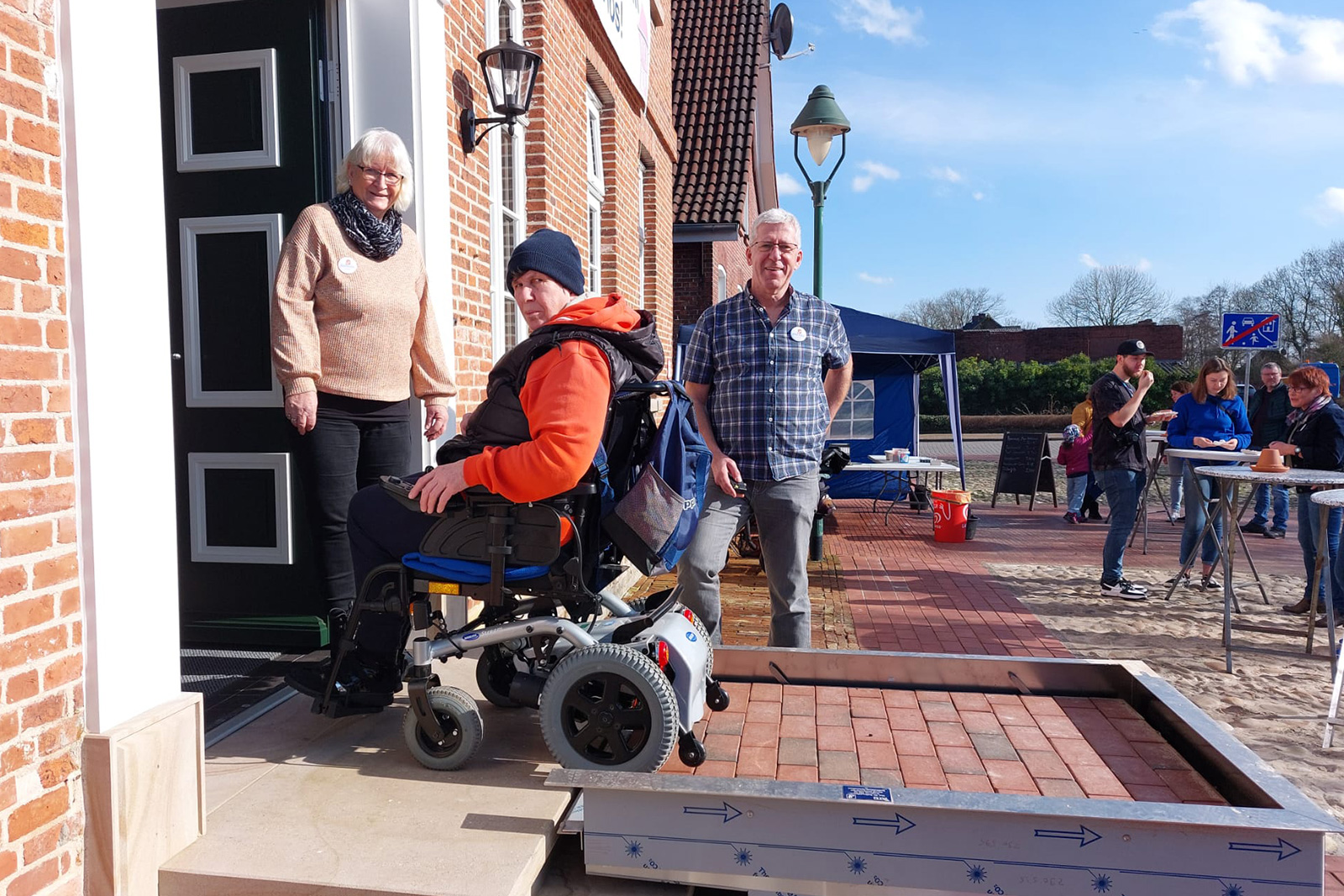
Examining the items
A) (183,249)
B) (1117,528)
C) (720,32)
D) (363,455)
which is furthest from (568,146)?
(720,32)

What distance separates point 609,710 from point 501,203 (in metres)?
3.54

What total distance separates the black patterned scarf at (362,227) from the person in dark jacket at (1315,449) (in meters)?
5.58

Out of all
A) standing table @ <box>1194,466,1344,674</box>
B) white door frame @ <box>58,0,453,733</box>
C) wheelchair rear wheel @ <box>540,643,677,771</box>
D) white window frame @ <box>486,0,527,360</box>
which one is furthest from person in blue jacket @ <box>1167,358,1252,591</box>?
white door frame @ <box>58,0,453,733</box>

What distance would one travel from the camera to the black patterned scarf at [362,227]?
3.30 m

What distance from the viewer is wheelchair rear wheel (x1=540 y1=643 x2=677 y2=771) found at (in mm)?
2562

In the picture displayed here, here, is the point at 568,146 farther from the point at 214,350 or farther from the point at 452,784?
the point at 452,784

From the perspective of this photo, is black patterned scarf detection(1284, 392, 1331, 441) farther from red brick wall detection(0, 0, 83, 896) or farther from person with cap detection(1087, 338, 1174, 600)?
red brick wall detection(0, 0, 83, 896)

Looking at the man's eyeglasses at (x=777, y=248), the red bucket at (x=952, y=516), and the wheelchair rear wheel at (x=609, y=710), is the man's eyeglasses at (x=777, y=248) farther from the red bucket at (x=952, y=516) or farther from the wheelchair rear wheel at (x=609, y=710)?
the red bucket at (x=952, y=516)

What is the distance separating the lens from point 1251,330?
42.3 ft

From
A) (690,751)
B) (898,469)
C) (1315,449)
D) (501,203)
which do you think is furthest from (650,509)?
(898,469)

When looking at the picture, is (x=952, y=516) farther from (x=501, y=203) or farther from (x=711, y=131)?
(x=711, y=131)

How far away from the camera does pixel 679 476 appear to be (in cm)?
273

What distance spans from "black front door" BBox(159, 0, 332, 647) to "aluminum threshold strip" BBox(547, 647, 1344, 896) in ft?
7.02

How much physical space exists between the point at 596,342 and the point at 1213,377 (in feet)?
21.7
